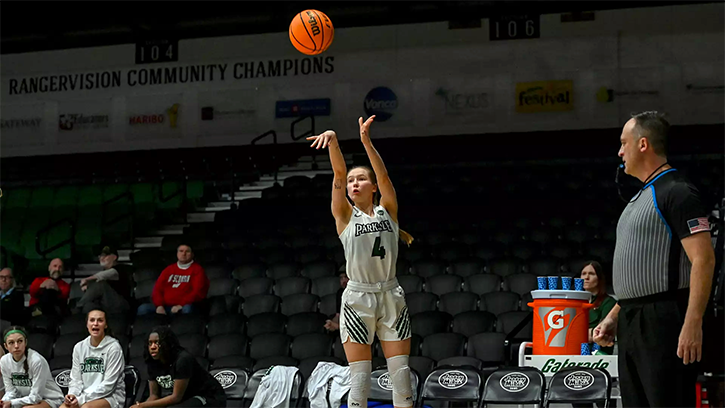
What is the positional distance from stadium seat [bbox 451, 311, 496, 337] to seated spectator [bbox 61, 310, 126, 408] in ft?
10.9

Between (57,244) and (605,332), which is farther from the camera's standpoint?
(57,244)

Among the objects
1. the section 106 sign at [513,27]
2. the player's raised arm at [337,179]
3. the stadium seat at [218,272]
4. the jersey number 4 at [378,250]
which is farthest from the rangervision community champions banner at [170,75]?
the jersey number 4 at [378,250]

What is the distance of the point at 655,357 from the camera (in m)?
3.42

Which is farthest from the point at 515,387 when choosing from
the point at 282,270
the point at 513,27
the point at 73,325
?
the point at 513,27

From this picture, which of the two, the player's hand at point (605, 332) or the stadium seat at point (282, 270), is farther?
the stadium seat at point (282, 270)

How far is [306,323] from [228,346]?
2.82ft

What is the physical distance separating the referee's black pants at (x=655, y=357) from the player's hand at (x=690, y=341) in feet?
0.29

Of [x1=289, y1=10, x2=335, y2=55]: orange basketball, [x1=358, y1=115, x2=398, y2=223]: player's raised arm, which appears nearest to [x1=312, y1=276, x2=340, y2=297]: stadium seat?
[x1=289, y1=10, x2=335, y2=55]: orange basketball

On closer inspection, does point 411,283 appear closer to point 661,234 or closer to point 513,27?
point 661,234

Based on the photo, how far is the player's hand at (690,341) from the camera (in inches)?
130

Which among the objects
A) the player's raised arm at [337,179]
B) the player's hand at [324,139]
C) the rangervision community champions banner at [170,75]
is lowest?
the player's raised arm at [337,179]

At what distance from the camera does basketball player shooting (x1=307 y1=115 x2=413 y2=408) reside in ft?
16.8

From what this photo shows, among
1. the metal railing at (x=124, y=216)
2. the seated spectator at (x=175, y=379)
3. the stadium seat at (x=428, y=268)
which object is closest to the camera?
the seated spectator at (x=175, y=379)

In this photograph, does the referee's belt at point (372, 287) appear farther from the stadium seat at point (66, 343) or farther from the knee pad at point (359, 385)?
the stadium seat at point (66, 343)
